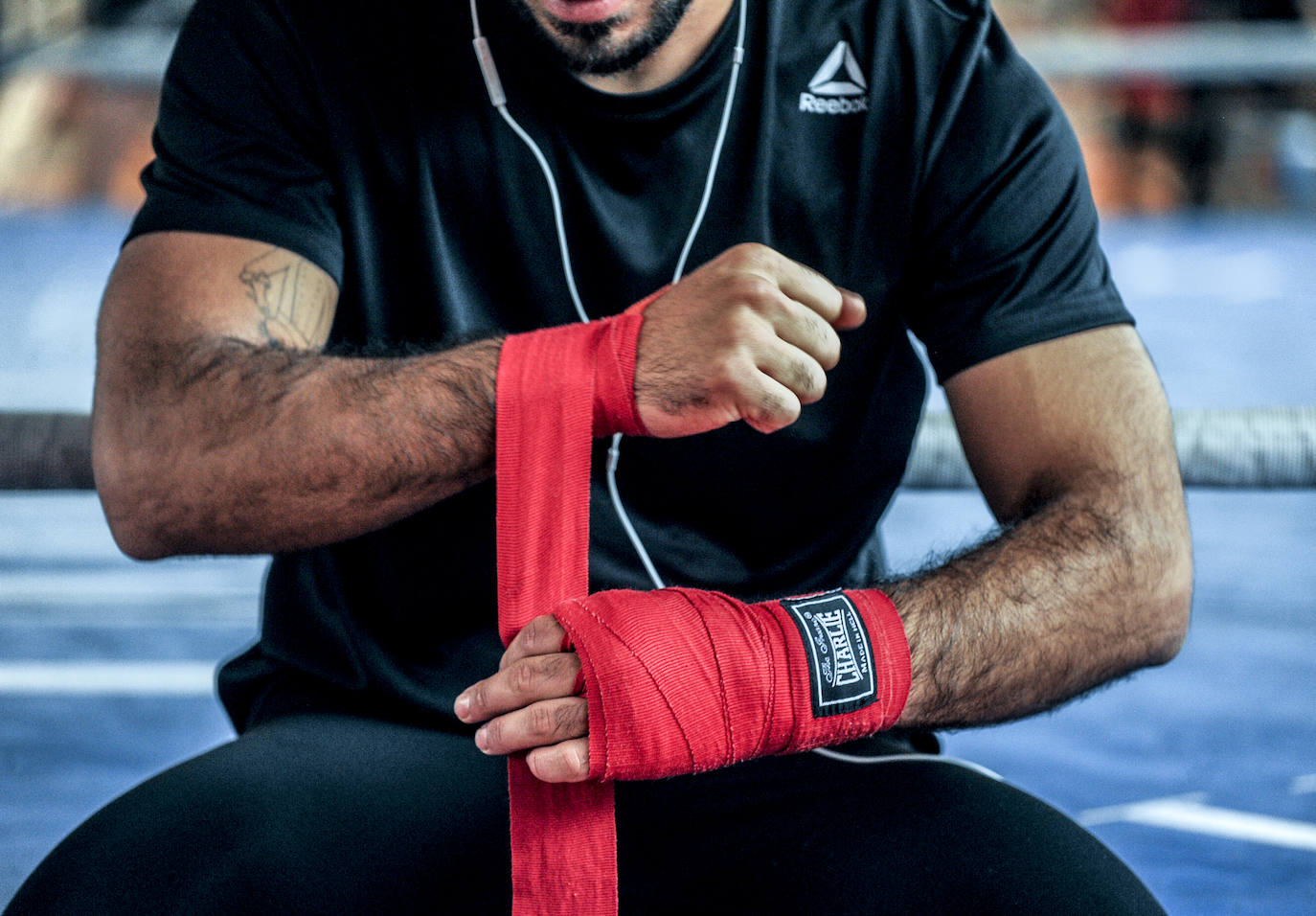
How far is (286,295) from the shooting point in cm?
122

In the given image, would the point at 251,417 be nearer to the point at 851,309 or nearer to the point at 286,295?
the point at 286,295

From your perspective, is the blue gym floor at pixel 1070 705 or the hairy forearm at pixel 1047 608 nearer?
the hairy forearm at pixel 1047 608

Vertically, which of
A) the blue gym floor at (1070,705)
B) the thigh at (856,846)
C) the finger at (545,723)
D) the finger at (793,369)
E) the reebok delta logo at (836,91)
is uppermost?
the reebok delta logo at (836,91)

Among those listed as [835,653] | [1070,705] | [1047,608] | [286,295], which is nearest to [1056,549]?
[1047,608]

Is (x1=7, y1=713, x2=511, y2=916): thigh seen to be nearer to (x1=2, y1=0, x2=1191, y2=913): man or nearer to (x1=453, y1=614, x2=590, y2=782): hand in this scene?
(x1=2, y1=0, x2=1191, y2=913): man

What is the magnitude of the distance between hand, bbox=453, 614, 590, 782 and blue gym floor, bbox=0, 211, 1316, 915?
47 centimetres

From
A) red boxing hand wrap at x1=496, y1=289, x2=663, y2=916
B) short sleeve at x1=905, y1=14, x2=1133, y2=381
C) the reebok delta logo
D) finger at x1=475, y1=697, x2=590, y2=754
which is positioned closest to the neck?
the reebok delta logo

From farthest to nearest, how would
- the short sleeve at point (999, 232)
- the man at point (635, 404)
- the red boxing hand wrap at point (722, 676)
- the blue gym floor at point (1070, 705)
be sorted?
the blue gym floor at point (1070, 705) → the short sleeve at point (999, 232) → the man at point (635, 404) → the red boxing hand wrap at point (722, 676)

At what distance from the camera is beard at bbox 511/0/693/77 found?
1258 mm

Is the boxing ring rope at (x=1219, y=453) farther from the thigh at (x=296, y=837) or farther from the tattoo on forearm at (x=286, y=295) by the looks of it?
the thigh at (x=296, y=837)

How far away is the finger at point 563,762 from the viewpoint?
0.98m

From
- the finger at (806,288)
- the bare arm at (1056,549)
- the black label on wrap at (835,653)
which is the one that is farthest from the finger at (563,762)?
the finger at (806,288)

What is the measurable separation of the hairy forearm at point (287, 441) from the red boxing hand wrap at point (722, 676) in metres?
0.20

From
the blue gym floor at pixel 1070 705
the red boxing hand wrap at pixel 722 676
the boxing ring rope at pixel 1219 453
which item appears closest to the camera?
the red boxing hand wrap at pixel 722 676
